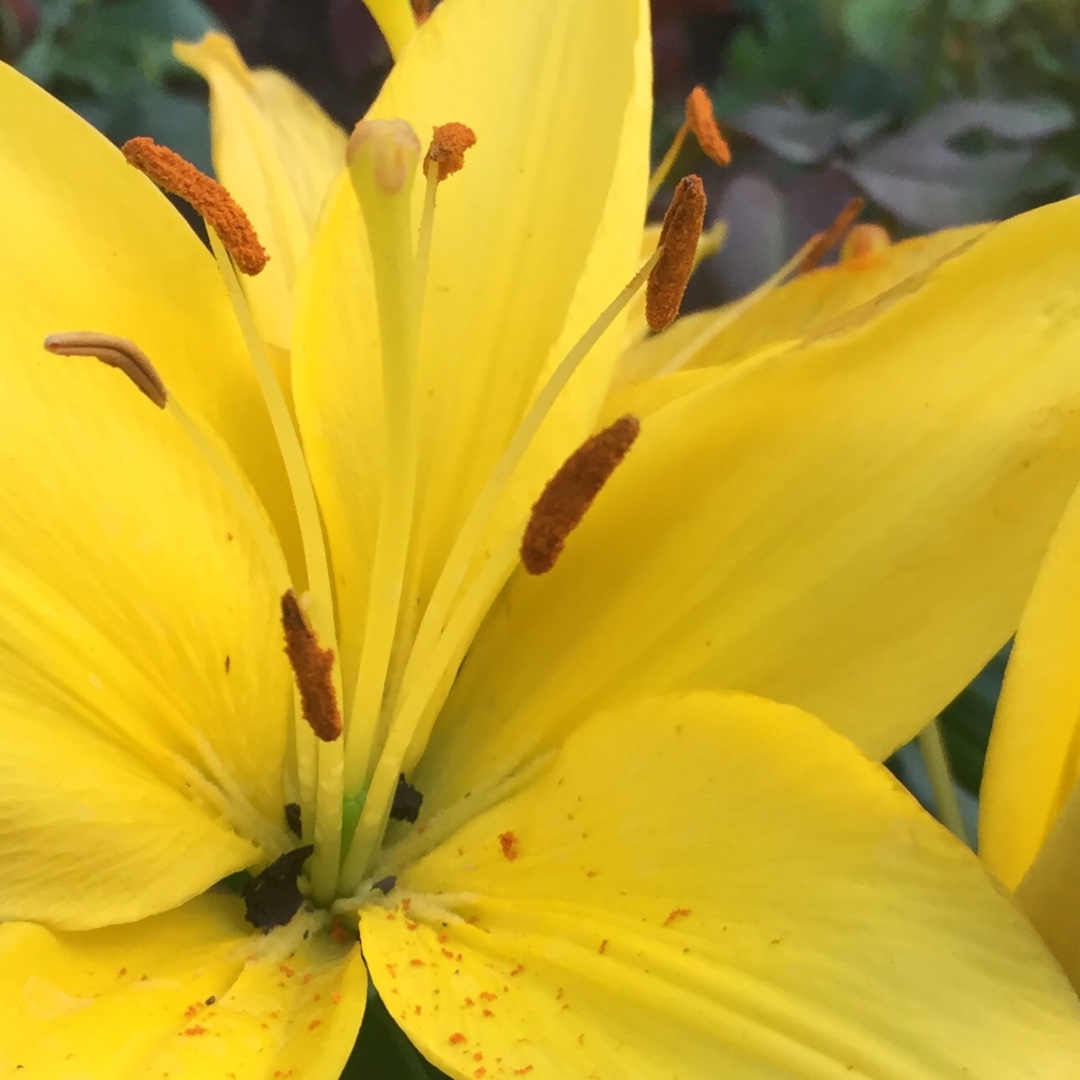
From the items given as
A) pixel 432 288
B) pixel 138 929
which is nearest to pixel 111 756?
pixel 138 929

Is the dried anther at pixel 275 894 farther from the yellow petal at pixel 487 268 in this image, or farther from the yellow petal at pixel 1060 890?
the yellow petal at pixel 1060 890

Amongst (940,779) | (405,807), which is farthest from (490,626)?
(940,779)

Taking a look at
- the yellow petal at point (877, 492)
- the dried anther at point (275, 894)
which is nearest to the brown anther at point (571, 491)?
the yellow petal at point (877, 492)

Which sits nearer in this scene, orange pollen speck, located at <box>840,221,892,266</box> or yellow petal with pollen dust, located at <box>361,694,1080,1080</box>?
yellow petal with pollen dust, located at <box>361,694,1080,1080</box>

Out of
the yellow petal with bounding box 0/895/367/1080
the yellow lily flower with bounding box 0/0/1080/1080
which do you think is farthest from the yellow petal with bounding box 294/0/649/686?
the yellow petal with bounding box 0/895/367/1080

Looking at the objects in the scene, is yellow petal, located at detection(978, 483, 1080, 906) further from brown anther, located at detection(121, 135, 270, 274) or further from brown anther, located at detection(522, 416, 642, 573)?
brown anther, located at detection(121, 135, 270, 274)

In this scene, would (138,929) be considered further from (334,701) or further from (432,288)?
(432,288)
